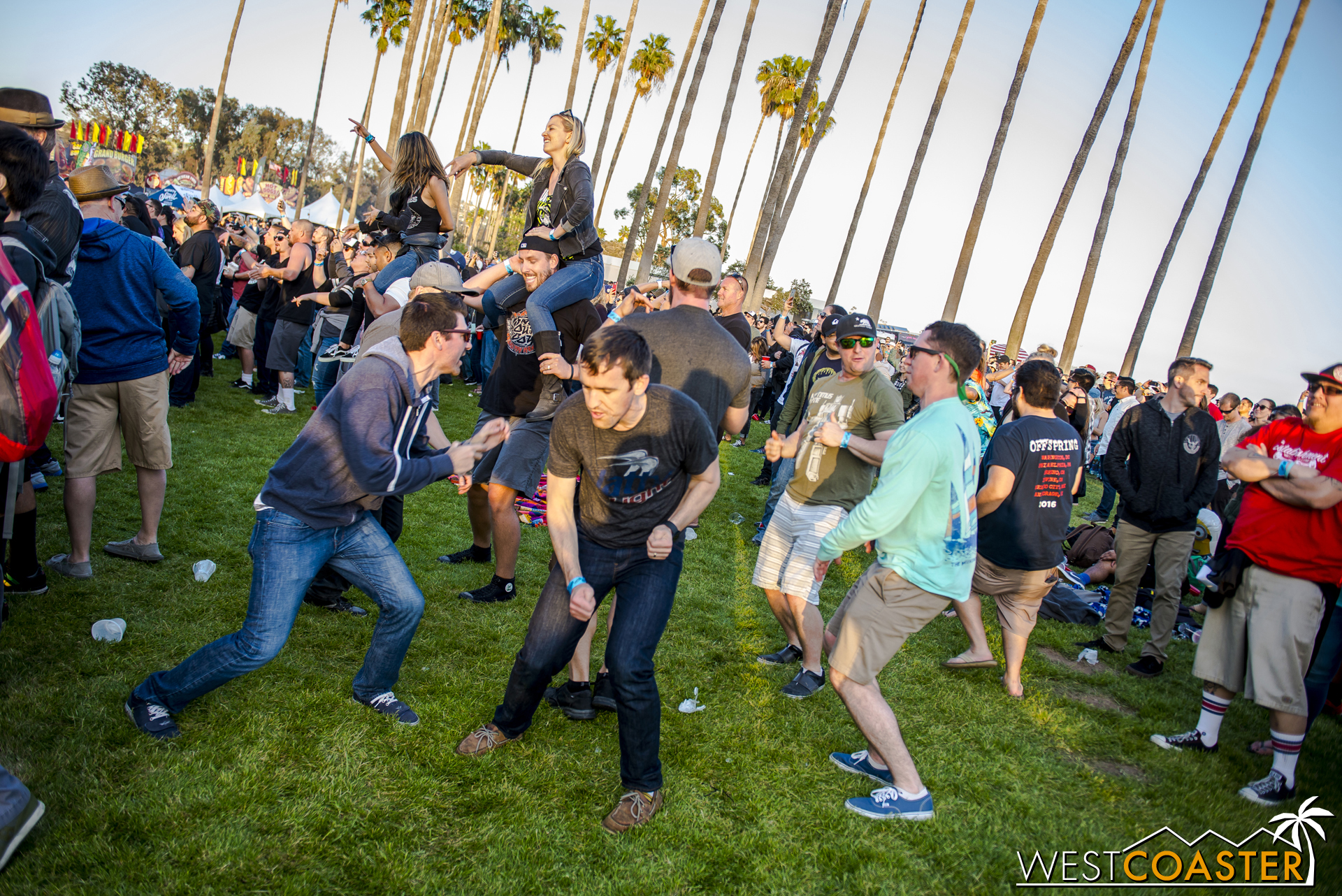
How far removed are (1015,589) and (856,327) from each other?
6.91 feet

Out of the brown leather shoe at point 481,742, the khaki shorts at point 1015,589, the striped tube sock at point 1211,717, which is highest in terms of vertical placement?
the khaki shorts at point 1015,589

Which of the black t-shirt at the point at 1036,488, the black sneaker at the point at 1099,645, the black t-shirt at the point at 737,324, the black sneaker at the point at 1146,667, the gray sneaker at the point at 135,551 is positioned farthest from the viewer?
the black t-shirt at the point at 737,324

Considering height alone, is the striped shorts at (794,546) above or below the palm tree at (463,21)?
below

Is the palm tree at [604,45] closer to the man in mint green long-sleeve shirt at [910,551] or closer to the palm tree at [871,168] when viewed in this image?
the palm tree at [871,168]

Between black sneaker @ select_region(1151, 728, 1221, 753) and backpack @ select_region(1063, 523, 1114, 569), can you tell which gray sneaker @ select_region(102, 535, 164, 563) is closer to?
black sneaker @ select_region(1151, 728, 1221, 753)

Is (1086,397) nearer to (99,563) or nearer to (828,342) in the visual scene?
(828,342)

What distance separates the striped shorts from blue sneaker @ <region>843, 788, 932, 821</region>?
1.17 m

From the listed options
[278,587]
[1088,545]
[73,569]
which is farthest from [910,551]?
[1088,545]

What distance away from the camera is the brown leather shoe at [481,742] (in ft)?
11.4

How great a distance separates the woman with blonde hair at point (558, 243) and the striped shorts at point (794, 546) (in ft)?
5.46

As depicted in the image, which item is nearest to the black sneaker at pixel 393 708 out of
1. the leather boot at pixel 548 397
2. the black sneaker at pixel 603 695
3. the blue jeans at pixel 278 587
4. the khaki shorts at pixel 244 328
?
the blue jeans at pixel 278 587

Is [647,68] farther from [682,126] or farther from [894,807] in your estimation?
[894,807]

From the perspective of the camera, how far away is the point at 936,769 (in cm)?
394

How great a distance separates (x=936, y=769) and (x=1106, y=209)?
20.3 metres
